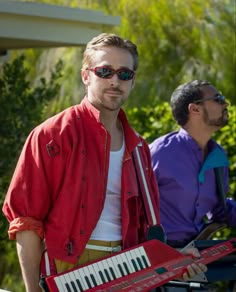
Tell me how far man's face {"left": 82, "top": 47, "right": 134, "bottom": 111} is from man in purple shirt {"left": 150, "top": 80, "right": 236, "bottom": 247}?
169 centimetres

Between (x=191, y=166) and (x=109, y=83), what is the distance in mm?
1878

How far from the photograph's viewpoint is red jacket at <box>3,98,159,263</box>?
390cm

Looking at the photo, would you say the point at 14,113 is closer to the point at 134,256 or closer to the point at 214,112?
the point at 214,112

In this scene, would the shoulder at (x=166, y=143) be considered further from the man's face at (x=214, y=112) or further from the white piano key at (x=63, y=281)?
the white piano key at (x=63, y=281)

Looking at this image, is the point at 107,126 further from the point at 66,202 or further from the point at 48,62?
the point at 48,62

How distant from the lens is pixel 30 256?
12.8 ft

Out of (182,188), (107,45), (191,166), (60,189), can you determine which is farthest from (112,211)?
(191,166)

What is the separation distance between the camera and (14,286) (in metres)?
8.72

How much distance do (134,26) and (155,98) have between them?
1.36 meters

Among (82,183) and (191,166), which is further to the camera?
(191,166)

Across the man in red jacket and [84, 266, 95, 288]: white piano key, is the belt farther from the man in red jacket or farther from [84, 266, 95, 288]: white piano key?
[84, 266, 95, 288]: white piano key

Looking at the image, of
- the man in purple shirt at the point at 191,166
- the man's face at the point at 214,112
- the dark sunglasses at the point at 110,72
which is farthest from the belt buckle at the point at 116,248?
the man's face at the point at 214,112

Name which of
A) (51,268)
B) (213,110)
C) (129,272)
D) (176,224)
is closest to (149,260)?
(129,272)

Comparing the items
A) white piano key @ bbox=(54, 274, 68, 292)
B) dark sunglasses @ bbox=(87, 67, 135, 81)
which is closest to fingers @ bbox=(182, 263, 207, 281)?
white piano key @ bbox=(54, 274, 68, 292)
